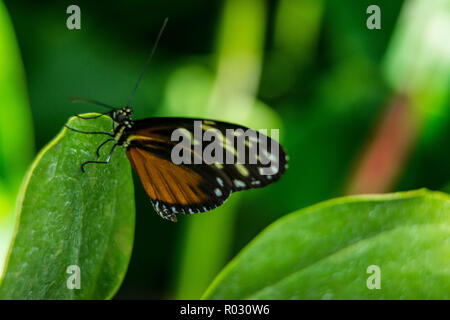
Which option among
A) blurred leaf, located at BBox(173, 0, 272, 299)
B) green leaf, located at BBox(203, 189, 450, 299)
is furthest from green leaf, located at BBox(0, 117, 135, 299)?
blurred leaf, located at BBox(173, 0, 272, 299)

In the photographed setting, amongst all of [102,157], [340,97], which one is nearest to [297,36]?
[340,97]

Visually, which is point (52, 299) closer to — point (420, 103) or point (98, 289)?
point (98, 289)

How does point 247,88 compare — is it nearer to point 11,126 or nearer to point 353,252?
point 11,126

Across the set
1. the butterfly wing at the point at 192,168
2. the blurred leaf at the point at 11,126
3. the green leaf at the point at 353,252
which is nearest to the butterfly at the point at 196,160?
the butterfly wing at the point at 192,168

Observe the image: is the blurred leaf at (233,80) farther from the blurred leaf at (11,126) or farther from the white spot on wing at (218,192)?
the blurred leaf at (11,126)

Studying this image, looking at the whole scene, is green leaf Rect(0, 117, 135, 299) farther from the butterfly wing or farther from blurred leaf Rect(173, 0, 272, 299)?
blurred leaf Rect(173, 0, 272, 299)

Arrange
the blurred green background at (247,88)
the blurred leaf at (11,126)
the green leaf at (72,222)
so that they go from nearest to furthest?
the green leaf at (72,222), the blurred leaf at (11,126), the blurred green background at (247,88)

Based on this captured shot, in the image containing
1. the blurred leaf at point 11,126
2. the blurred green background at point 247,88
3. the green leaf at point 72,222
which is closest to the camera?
the green leaf at point 72,222
